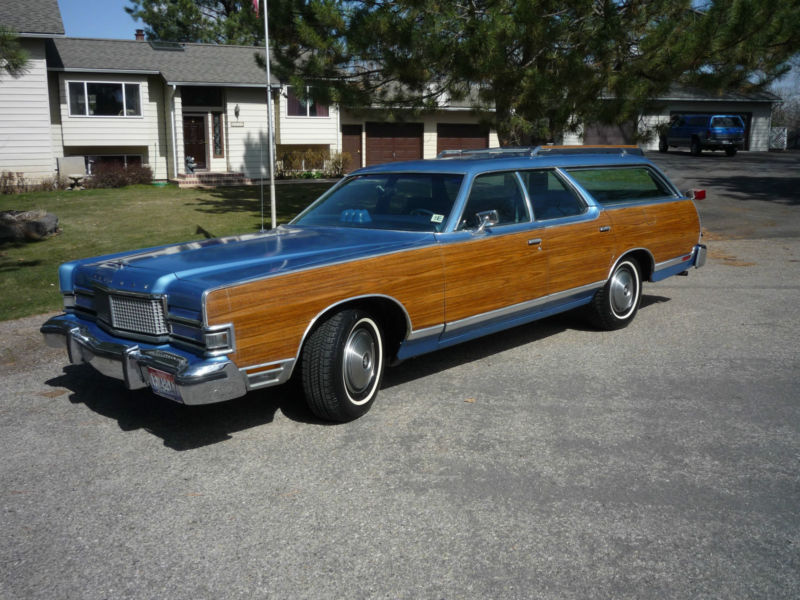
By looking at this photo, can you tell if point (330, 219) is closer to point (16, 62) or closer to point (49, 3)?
point (16, 62)

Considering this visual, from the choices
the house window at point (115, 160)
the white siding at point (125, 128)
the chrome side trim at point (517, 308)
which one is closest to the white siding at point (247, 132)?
the white siding at point (125, 128)

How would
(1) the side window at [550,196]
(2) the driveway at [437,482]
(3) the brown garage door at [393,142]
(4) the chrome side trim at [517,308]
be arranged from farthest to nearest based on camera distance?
1. (3) the brown garage door at [393,142]
2. (1) the side window at [550,196]
3. (4) the chrome side trim at [517,308]
4. (2) the driveway at [437,482]

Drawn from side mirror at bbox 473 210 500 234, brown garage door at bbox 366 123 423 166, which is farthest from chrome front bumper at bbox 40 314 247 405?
brown garage door at bbox 366 123 423 166

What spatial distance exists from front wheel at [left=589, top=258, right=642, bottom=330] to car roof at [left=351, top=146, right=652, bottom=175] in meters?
1.01

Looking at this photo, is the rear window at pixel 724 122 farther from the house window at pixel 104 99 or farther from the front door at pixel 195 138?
the house window at pixel 104 99

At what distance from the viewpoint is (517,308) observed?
6117 mm

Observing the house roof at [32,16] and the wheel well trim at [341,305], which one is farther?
the house roof at [32,16]

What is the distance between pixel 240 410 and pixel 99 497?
1.41 meters

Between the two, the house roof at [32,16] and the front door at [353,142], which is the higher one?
the house roof at [32,16]

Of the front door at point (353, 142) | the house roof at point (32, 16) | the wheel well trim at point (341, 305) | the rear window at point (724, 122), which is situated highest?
the house roof at point (32, 16)

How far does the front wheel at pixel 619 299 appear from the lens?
23.2 feet

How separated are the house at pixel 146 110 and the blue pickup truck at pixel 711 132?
32.3 ft

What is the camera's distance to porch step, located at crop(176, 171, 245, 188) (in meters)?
25.7

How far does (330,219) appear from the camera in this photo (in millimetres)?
6273
